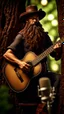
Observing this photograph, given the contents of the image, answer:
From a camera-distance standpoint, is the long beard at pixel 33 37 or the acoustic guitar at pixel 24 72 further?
the long beard at pixel 33 37

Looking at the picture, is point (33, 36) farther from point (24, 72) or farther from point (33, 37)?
point (24, 72)

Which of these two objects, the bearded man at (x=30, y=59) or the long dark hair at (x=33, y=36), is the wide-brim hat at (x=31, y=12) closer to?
the bearded man at (x=30, y=59)

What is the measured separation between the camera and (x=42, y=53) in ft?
13.3

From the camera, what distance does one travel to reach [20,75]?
4105 millimetres

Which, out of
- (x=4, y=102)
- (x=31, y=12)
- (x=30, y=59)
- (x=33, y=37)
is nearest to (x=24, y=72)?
(x=30, y=59)

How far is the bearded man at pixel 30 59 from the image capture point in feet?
13.4

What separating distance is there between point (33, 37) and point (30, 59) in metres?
0.33

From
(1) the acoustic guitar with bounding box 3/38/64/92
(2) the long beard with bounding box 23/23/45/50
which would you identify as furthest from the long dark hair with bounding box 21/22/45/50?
(1) the acoustic guitar with bounding box 3/38/64/92

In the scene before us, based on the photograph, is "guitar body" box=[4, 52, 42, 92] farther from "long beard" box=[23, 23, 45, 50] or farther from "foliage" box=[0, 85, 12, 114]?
"foliage" box=[0, 85, 12, 114]

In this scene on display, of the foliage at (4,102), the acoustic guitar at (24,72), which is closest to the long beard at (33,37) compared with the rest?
the acoustic guitar at (24,72)

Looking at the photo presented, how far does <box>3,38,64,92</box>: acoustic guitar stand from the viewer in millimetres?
4047

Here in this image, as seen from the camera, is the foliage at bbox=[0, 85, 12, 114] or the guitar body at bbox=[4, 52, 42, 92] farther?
the guitar body at bbox=[4, 52, 42, 92]

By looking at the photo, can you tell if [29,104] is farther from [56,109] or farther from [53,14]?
[53,14]

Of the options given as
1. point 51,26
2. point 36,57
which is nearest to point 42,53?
point 36,57
